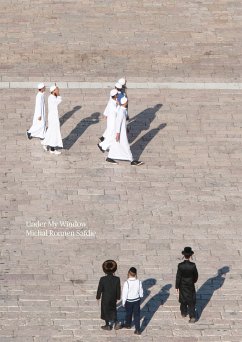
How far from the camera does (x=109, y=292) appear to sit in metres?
17.6

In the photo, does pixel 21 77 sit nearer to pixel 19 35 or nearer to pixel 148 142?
pixel 19 35

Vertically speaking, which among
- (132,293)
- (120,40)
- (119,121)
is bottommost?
(132,293)

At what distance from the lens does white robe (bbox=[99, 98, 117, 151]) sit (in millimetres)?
22891

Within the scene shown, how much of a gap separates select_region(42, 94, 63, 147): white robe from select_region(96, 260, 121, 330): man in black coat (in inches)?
220

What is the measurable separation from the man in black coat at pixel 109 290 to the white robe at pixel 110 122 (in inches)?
221

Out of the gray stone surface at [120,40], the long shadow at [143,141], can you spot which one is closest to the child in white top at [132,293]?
the long shadow at [143,141]

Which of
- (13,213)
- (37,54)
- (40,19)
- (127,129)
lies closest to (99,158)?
(127,129)

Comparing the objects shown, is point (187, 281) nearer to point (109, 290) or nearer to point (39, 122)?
point (109, 290)

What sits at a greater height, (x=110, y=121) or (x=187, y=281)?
(x=110, y=121)

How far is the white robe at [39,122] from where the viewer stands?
76.1ft

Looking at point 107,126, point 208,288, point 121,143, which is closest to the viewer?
point 208,288

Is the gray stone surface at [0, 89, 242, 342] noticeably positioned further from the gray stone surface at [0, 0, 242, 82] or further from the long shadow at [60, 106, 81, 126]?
the gray stone surface at [0, 0, 242, 82]

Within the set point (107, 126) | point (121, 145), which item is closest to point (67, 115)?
point (107, 126)

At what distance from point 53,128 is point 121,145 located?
54.7 inches
